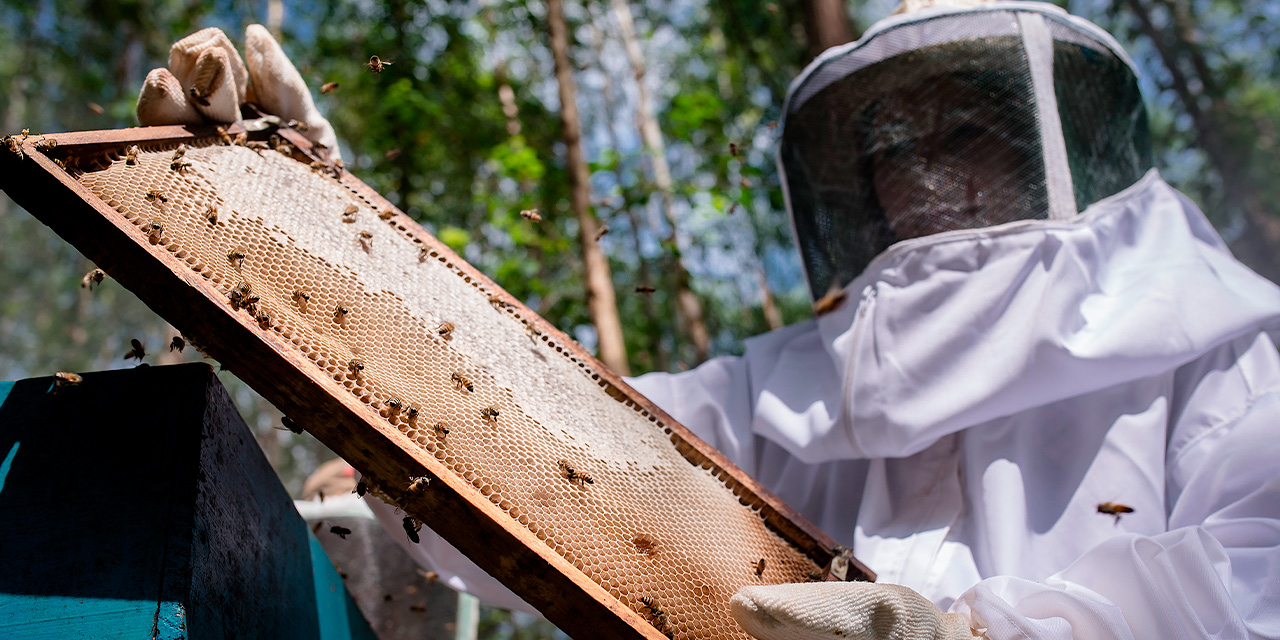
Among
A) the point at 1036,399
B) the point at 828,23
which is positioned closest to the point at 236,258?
the point at 1036,399

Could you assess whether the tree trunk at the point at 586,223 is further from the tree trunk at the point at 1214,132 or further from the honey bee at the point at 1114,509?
the tree trunk at the point at 1214,132

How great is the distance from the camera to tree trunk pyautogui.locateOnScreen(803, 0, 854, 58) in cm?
407

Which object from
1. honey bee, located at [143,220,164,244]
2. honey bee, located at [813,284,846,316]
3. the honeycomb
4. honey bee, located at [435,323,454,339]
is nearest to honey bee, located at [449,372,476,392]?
the honeycomb

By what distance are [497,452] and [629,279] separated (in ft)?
43.1

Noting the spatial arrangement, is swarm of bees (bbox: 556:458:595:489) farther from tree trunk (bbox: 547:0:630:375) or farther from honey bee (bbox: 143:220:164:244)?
tree trunk (bbox: 547:0:630:375)

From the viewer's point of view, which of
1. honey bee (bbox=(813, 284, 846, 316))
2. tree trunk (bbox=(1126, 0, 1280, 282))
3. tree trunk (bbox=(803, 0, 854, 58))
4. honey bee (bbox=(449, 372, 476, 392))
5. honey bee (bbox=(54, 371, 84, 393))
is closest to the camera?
honey bee (bbox=(54, 371, 84, 393))

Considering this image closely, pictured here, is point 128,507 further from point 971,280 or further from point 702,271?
point 702,271

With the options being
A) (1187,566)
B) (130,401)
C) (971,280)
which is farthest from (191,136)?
(1187,566)

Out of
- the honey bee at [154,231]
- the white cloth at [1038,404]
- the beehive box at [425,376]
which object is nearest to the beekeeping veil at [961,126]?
the white cloth at [1038,404]

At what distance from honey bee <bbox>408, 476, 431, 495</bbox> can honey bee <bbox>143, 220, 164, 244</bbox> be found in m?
0.54

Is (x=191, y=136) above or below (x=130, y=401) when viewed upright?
above

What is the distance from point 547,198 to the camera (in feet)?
23.4

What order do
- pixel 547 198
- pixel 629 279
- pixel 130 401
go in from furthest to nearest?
1. pixel 629 279
2. pixel 547 198
3. pixel 130 401

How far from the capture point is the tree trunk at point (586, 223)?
481 centimetres
